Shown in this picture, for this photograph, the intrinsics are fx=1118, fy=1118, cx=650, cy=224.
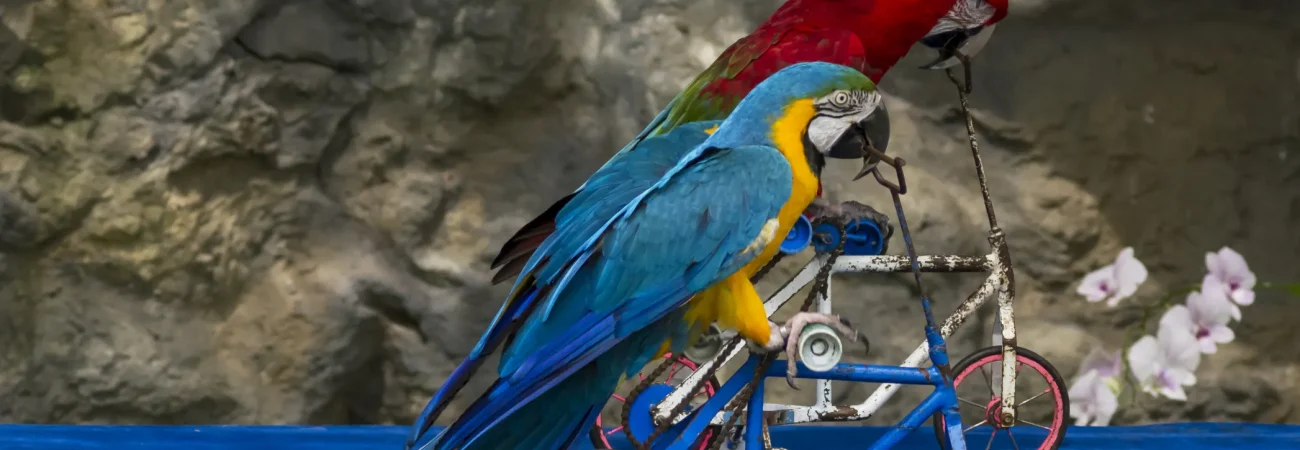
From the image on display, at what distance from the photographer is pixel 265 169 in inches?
57.7

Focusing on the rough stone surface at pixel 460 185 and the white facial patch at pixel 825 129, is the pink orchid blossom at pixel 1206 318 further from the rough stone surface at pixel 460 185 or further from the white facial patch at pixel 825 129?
the rough stone surface at pixel 460 185

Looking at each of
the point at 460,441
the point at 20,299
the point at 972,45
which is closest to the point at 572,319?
the point at 460,441

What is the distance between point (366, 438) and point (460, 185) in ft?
1.49

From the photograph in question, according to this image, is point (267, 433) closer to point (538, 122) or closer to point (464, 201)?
point (464, 201)

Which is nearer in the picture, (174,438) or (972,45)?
(972,45)

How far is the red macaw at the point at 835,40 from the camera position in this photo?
→ 998 millimetres

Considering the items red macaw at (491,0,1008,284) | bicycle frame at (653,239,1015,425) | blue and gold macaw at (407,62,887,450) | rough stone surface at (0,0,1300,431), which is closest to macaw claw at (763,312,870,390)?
blue and gold macaw at (407,62,887,450)

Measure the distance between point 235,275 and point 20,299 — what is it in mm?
259

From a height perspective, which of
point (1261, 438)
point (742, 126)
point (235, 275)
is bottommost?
point (1261, 438)

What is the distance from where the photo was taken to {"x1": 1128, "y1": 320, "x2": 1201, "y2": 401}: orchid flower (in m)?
0.99

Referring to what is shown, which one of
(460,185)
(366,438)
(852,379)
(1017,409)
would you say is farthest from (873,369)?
(460,185)

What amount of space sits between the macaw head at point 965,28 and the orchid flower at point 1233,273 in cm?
28

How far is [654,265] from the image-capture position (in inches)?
30.4

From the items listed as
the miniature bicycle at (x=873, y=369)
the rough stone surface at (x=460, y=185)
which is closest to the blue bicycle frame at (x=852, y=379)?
the miniature bicycle at (x=873, y=369)
